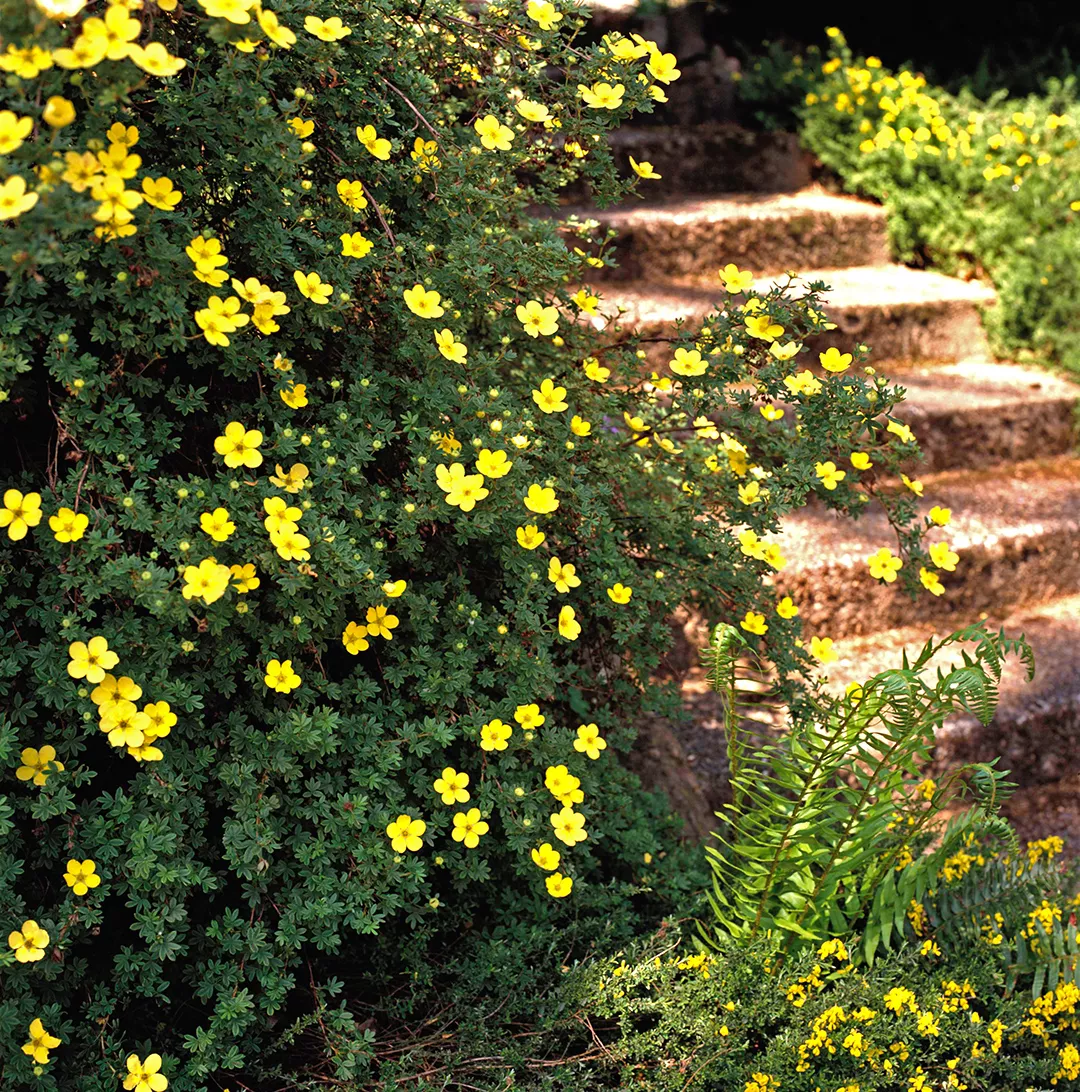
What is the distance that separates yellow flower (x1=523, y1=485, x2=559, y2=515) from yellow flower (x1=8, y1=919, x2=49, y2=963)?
0.94 meters

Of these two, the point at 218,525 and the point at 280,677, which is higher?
the point at 218,525

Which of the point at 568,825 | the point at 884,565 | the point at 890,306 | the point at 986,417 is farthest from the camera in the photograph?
the point at 890,306

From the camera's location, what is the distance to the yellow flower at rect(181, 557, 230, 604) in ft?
4.90

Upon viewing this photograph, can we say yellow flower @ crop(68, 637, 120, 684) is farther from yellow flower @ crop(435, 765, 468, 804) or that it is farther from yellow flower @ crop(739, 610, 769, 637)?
yellow flower @ crop(739, 610, 769, 637)

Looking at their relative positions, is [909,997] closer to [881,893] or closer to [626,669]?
[881,893]

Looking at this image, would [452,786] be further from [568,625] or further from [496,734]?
[568,625]

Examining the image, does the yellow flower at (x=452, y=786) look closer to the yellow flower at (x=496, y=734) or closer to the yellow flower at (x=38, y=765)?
the yellow flower at (x=496, y=734)

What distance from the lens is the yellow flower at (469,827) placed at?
69.9 inches

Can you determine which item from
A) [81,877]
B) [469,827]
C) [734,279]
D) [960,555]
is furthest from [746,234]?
[81,877]

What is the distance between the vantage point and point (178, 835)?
1.67m

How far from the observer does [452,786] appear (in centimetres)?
182

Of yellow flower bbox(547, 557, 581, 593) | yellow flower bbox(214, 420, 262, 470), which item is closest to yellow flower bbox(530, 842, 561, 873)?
yellow flower bbox(547, 557, 581, 593)

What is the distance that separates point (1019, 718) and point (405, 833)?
2.09 m

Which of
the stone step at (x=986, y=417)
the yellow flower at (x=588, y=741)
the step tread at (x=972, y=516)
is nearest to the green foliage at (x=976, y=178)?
the stone step at (x=986, y=417)
